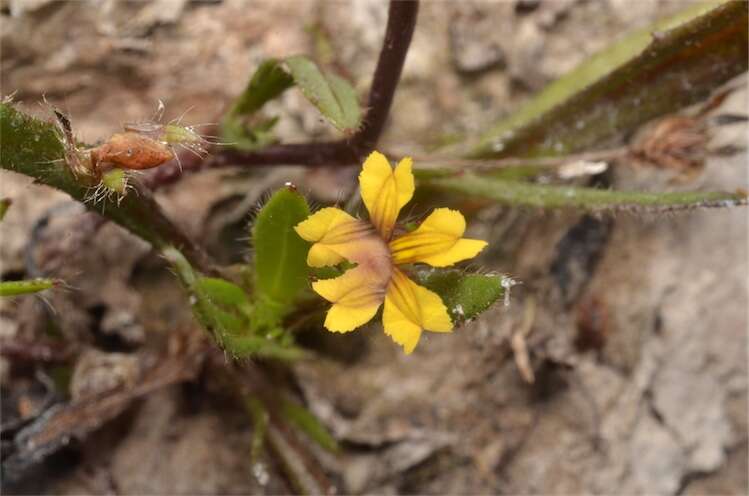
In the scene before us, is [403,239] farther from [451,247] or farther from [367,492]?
[367,492]

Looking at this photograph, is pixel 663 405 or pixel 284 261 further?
pixel 663 405

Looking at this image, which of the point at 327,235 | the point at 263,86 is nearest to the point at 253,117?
the point at 263,86

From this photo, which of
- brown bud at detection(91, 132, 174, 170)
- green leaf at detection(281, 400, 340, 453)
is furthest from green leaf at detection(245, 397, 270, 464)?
brown bud at detection(91, 132, 174, 170)

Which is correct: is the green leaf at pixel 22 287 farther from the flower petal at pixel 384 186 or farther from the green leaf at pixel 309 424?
the green leaf at pixel 309 424

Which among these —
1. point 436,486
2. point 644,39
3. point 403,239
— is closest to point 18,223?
point 403,239

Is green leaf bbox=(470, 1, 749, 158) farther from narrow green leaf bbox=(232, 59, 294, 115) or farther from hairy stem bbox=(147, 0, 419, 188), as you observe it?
narrow green leaf bbox=(232, 59, 294, 115)

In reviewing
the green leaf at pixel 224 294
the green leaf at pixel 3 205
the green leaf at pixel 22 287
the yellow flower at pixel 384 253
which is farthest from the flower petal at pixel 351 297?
the green leaf at pixel 3 205
